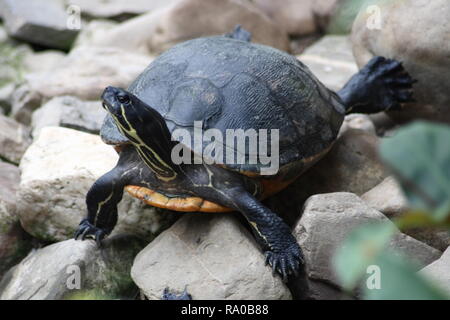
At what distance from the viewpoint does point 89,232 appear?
334 centimetres

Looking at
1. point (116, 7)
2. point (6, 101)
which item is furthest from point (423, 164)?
point (116, 7)

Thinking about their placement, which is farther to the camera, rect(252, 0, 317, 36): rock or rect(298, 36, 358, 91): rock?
rect(252, 0, 317, 36): rock

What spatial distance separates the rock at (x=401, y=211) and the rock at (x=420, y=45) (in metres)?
0.90

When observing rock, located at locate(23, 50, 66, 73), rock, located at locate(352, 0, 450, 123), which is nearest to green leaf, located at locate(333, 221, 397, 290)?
rock, located at locate(352, 0, 450, 123)

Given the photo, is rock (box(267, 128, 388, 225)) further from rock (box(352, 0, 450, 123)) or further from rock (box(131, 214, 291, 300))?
rock (box(131, 214, 291, 300))

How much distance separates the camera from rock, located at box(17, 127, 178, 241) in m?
3.52

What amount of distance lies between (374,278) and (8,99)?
441 cm

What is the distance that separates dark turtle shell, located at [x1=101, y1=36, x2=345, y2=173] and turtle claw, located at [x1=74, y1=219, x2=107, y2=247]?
1.74 feet

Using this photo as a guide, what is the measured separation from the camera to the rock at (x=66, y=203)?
3518mm

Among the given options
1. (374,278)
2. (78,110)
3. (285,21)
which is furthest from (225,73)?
(285,21)

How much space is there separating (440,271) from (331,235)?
21.5 inches

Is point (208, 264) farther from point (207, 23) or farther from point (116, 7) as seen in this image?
point (116, 7)

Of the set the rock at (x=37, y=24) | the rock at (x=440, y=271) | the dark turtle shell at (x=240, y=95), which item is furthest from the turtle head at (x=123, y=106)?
the rock at (x=37, y=24)
